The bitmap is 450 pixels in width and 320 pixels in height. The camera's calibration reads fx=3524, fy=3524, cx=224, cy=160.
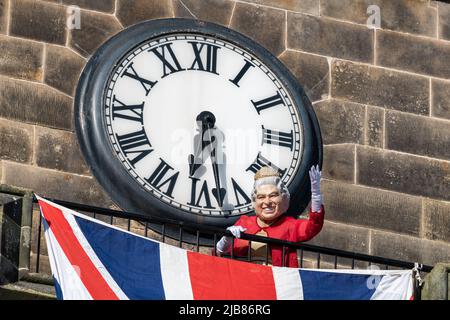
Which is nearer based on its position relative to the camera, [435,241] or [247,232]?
[247,232]

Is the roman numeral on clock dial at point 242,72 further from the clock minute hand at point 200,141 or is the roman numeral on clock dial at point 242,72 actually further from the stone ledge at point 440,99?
the stone ledge at point 440,99

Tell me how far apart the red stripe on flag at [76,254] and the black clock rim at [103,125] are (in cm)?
183

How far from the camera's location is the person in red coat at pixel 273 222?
26.7m

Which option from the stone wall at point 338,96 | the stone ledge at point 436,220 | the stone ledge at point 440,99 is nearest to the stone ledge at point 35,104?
the stone wall at point 338,96

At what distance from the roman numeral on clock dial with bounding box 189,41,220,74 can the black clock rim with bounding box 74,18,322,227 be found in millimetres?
101

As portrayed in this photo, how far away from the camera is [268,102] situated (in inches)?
1134

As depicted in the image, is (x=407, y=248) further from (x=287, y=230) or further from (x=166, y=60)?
(x=166, y=60)

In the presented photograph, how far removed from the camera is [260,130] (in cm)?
2864

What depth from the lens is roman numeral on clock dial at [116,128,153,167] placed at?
2811cm

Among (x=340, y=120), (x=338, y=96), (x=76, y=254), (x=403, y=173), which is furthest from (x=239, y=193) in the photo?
(x=76, y=254)

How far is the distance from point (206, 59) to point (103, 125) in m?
1.18
